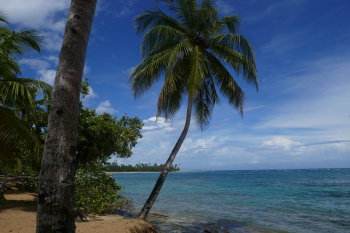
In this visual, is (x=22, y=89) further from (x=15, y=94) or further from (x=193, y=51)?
(x=193, y=51)

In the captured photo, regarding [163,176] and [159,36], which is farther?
[159,36]

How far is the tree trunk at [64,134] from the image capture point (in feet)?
8.80

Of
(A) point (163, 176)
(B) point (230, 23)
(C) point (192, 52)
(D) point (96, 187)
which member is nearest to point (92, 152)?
(D) point (96, 187)

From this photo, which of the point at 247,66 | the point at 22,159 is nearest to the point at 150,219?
the point at 22,159

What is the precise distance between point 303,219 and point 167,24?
12150mm

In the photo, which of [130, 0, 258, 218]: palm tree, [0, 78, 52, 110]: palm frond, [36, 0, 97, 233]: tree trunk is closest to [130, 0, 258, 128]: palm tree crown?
[130, 0, 258, 218]: palm tree

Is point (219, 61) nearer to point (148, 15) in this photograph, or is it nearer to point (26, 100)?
point (148, 15)

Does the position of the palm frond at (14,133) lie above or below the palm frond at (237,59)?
below

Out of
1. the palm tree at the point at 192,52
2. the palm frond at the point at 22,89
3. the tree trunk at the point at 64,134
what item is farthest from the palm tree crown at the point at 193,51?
the tree trunk at the point at 64,134

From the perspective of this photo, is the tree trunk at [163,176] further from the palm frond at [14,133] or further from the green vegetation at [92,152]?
the palm frond at [14,133]

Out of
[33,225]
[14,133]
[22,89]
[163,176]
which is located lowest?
[33,225]

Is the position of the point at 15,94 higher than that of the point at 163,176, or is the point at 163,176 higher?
the point at 15,94

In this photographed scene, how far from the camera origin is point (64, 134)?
2902mm

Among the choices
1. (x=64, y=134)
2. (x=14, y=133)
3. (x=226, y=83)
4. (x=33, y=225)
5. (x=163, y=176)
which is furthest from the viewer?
(x=226, y=83)
